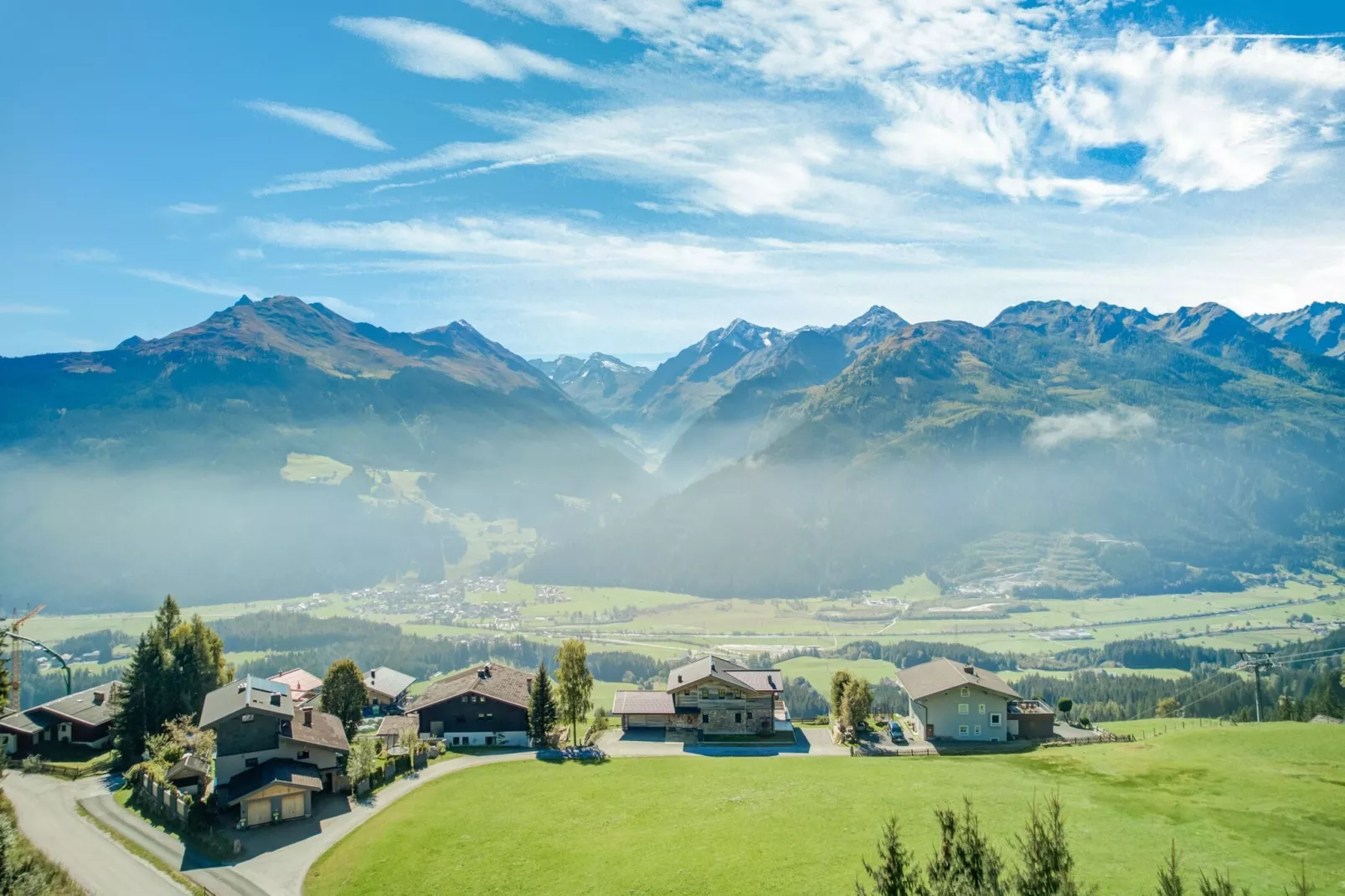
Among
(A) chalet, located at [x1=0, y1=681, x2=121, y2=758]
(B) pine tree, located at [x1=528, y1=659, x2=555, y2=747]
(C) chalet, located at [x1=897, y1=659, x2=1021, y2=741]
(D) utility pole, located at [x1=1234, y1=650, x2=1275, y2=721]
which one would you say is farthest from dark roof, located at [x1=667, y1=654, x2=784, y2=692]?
(A) chalet, located at [x1=0, y1=681, x2=121, y2=758]

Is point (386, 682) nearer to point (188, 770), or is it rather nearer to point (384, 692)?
point (384, 692)

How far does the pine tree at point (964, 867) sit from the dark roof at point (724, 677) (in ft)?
182

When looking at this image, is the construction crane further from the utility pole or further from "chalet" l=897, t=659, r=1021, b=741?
the utility pole

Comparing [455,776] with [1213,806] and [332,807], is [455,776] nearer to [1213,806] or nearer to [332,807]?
[332,807]

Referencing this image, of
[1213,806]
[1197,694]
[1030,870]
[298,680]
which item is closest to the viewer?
[1030,870]

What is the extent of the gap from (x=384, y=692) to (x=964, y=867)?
272 ft

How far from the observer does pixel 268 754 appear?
205 ft

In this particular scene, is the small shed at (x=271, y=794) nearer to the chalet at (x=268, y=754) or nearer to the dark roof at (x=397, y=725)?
the chalet at (x=268, y=754)

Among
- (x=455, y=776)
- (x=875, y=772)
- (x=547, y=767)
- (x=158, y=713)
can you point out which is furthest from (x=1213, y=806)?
(x=158, y=713)

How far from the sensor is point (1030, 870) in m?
27.5

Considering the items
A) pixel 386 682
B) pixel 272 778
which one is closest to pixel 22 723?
pixel 272 778

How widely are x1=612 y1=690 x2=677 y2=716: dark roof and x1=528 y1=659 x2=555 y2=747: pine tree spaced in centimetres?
791

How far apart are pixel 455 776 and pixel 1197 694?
423 ft

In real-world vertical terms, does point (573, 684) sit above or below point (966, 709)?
above
